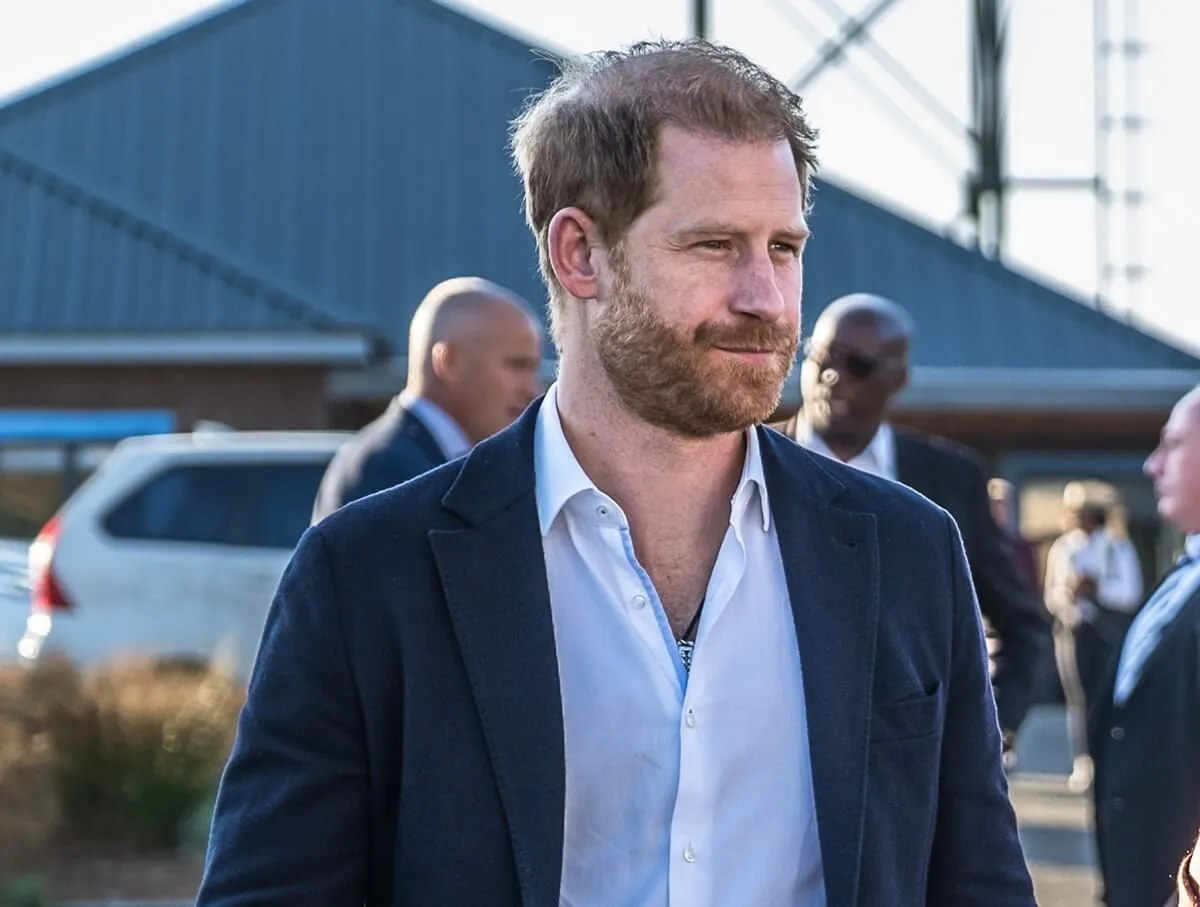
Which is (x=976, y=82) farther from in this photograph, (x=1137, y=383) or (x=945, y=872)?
(x=945, y=872)

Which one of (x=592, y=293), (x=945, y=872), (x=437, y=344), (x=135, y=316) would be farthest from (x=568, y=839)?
(x=135, y=316)

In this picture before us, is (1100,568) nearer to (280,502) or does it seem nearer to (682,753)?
(280,502)

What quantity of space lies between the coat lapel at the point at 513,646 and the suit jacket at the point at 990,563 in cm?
252

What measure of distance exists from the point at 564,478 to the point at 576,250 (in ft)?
0.95

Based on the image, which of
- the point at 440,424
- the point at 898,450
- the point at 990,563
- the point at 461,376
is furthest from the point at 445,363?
the point at 990,563

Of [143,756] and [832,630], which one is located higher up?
[832,630]

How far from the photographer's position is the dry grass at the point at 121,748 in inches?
376

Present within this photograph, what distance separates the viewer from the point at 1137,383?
1962 centimetres

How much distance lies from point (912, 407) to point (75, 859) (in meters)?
11.4

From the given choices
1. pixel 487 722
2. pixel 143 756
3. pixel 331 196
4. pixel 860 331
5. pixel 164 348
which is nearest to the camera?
pixel 487 722

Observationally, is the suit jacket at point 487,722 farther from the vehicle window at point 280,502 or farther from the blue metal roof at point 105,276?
the blue metal roof at point 105,276

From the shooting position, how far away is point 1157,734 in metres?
4.64

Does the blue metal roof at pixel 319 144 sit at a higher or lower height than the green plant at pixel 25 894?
higher

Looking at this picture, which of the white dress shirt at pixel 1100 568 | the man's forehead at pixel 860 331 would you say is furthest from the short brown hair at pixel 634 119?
the white dress shirt at pixel 1100 568
